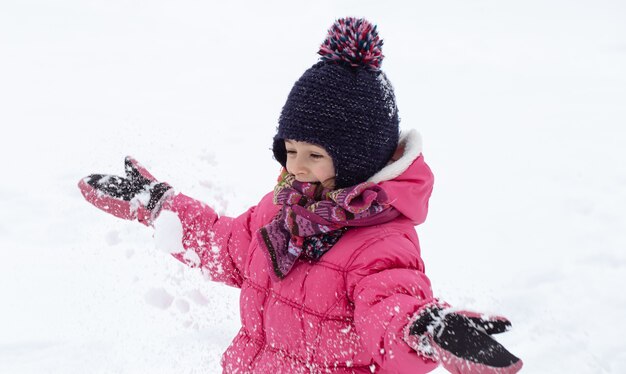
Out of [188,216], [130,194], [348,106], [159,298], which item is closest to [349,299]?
[348,106]

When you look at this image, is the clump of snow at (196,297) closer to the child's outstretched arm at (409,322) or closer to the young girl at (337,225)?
the young girl at (337,225)

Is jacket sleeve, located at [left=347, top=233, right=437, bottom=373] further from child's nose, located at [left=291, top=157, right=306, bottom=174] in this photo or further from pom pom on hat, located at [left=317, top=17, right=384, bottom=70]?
pom pom on hat, located at [left=317, top=17, right=384, bottom=70]

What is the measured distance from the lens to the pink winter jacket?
1.32 metres

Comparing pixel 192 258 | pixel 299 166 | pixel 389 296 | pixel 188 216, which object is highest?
pixel 299 166

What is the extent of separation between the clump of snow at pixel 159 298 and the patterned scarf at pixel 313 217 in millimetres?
864

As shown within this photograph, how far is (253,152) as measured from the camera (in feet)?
16.1

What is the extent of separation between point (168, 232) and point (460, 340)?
117 cm

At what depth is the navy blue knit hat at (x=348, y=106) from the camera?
156cm

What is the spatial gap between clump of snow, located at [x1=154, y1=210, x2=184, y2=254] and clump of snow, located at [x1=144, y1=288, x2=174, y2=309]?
41 centimetres

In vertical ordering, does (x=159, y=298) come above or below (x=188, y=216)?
below

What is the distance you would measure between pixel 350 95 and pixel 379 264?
17.8 inches

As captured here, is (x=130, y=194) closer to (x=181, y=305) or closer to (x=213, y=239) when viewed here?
(x=213, y=239)

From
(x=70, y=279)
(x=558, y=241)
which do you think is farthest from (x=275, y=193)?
(x=558, y=241)

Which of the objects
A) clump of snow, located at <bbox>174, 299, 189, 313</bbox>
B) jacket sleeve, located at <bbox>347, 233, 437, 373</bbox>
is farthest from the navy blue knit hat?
clump of snow, located at <bbox>174, 299, 189, 313</bbox>
